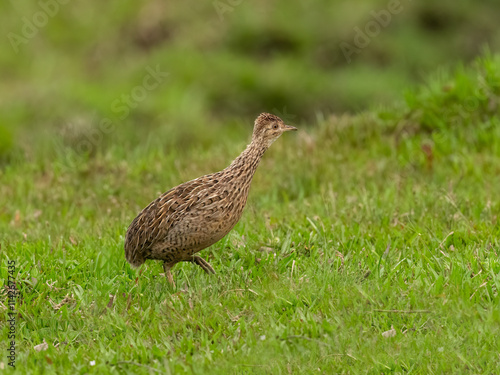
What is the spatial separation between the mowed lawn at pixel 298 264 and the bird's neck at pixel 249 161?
65 centimetres

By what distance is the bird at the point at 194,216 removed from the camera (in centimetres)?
566

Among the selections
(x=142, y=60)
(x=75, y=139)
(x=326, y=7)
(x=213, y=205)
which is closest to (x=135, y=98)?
(x=142, y=60)

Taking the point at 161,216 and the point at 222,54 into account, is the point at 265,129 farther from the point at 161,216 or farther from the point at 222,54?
the point at 222,54

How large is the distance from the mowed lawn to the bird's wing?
255mm

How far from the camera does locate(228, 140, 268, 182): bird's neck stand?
5.98 m

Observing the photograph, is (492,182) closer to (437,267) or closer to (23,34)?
(437,267)

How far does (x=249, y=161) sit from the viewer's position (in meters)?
6.02

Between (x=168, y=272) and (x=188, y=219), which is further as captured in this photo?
(x=168, y=272)

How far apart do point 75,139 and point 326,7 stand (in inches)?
311

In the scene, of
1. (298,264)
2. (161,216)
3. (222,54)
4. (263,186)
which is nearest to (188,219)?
(161,216)

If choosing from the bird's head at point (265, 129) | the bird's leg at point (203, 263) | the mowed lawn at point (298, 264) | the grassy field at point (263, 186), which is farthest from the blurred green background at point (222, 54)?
the bird's leg at point (203, 263)

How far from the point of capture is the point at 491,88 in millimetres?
9570

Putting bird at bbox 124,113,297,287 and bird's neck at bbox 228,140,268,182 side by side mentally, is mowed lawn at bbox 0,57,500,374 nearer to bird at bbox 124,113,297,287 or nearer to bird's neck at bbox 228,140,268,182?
bird at bbox 124,113,297,287

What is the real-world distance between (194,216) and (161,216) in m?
0.31
